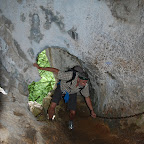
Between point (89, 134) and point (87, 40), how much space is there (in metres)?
2.01

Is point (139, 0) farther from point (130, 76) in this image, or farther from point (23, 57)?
point (23, 57)

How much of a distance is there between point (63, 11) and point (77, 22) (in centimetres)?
33

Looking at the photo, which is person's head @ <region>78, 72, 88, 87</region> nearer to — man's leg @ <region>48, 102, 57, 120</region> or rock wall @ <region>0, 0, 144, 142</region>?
rock wall @ <region>0, 0, 144, 142</region>

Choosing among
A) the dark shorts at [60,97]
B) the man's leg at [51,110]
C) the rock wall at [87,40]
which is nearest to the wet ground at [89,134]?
the man's leg at [51,110]

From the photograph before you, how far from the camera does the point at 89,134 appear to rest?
13.8 feet

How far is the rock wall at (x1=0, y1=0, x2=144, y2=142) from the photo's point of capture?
348 cm

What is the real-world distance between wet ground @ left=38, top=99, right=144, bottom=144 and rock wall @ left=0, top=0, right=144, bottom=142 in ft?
1.40

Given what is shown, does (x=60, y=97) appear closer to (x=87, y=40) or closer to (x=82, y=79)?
(x=82, y=79)

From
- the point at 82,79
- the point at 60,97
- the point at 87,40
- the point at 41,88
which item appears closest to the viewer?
the point at 82,79

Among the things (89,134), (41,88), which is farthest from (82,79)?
(41,88)

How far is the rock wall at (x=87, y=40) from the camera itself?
3.48 meters

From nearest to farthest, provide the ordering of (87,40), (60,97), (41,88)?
1. (87,40)
2. (60,97)
3. (41,88)

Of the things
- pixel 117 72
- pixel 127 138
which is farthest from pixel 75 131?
pixel 117 72

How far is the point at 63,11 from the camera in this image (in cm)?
365
